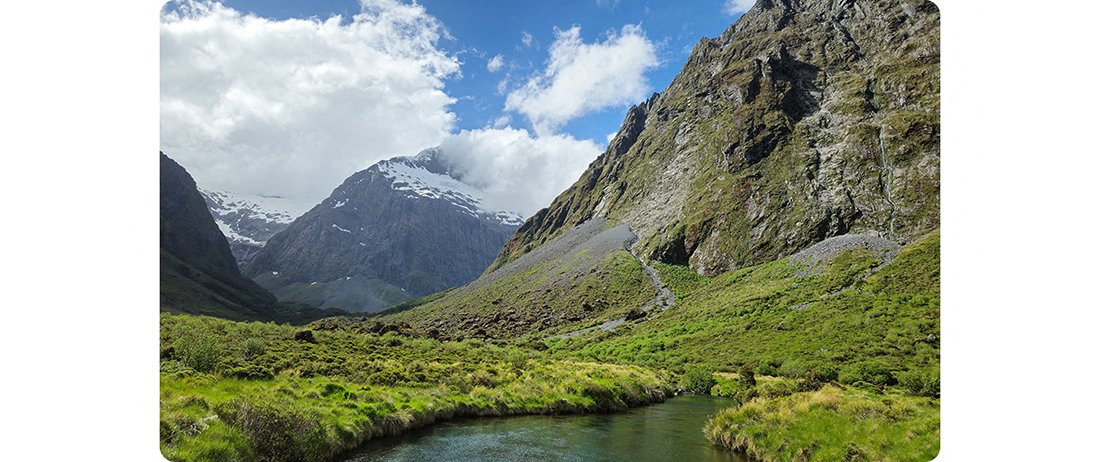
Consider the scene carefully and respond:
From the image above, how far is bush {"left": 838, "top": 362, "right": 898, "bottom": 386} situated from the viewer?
125 ft

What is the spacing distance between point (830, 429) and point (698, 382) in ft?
100

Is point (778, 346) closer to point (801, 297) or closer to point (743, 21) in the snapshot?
point (801, 297)

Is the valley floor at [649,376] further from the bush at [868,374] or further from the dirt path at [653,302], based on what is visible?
the dirt path at [653,302]

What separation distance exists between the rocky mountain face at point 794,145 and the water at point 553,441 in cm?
6451

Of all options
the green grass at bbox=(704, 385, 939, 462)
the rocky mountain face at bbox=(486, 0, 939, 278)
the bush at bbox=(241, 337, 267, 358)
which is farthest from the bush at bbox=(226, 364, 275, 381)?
the rocky mountain face at bbox=(486, 0, 939, 278)

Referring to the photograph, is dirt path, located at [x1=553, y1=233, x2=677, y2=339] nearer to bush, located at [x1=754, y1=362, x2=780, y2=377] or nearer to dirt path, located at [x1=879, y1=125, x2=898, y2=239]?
bush, located at [x1=754, y1=362, x2=780, y2=377]

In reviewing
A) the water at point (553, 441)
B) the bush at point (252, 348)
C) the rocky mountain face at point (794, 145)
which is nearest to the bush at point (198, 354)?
the bush at point (252, 348)

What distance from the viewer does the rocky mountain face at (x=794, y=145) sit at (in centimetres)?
8500

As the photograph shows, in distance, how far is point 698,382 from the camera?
45.6 meters

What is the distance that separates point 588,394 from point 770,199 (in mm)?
88561

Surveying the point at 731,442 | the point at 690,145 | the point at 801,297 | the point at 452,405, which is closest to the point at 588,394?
the point at 452,405

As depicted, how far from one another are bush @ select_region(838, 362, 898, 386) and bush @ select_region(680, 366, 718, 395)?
1069 cm

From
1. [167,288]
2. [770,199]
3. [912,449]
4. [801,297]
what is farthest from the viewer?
[167,288]

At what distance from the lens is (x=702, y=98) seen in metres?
160
